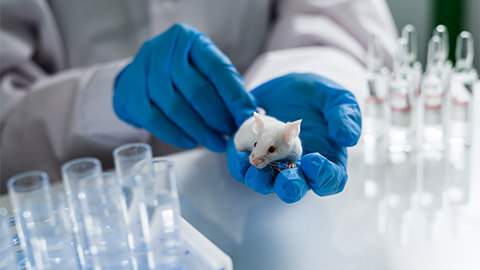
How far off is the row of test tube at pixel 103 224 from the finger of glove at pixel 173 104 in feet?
0.68

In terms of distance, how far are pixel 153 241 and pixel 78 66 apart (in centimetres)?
80

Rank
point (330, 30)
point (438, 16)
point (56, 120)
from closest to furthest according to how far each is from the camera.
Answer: point (56, 120) < point (330, 30) < point (438, 16)

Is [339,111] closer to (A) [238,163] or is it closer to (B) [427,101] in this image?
(A) [238,163]

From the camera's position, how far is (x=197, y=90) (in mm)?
713

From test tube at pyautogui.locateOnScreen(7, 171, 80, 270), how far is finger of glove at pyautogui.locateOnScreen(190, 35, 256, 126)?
0.95ft

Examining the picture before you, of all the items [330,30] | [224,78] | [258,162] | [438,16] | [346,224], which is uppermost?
[438,16]

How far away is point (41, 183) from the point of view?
50 centimetres

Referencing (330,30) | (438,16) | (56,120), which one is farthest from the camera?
(438,16)

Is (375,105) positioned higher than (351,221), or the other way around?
(375,105)

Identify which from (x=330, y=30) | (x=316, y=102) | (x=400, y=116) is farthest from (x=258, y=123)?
(x=330, y=30)

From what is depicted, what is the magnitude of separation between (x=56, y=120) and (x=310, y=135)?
1.83 ft

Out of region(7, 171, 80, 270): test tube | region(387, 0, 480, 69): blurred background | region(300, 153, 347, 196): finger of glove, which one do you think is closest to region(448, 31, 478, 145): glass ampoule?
region(300, 153, 347, 196): finger of glove

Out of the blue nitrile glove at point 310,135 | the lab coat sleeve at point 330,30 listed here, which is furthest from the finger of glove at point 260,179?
the lab coat sleeve at point 330,30

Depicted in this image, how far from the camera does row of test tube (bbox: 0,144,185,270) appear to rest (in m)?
0.45
